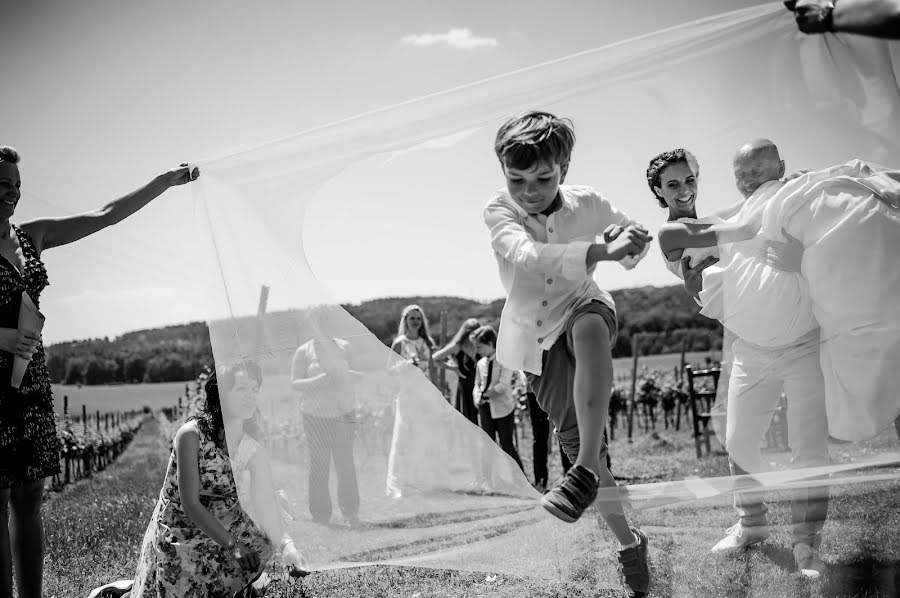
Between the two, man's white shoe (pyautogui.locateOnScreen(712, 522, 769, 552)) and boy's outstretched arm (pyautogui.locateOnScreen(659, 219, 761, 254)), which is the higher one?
boy's outstretched arm (pyautogui.locateOnScreen(659, 219, 761, 254))

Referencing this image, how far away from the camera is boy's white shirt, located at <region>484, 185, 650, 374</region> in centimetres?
248

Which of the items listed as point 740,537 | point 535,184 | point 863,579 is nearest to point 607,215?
point 535,184

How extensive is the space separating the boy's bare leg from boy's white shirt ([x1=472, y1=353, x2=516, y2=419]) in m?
3.76

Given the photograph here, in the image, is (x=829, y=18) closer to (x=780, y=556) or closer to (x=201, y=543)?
(x=780, y=556)

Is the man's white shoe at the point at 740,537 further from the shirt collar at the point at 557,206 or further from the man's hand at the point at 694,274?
the shirt collar at the point at 557,206

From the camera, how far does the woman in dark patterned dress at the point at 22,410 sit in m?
3.14

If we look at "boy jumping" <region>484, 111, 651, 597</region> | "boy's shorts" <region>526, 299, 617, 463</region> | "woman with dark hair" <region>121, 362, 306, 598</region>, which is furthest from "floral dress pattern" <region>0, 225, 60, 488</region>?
"boy's shorts" <region>526, 299, 617, 463</region>

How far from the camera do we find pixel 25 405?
3242mm

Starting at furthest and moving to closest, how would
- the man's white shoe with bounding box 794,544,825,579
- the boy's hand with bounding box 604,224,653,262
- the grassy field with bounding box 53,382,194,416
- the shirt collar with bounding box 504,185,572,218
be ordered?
the grassy field with bounding box 53,382,194,416 → the man's white shoe with bounding box 794,544,825,579 → the shirt collar with bounding box 504,185,572,218 → the boy's hand with bounding box 604,224,653,262

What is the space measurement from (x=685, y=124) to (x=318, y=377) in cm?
191

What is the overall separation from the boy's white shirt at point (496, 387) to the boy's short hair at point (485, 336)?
2456 millimetres

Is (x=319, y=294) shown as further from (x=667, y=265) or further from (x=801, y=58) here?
(x=801, y=58)

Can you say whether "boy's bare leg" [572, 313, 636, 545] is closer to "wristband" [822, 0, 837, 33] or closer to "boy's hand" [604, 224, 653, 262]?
"boy's hand" [604, 224, 653, 262]

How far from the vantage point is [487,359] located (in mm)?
6168
